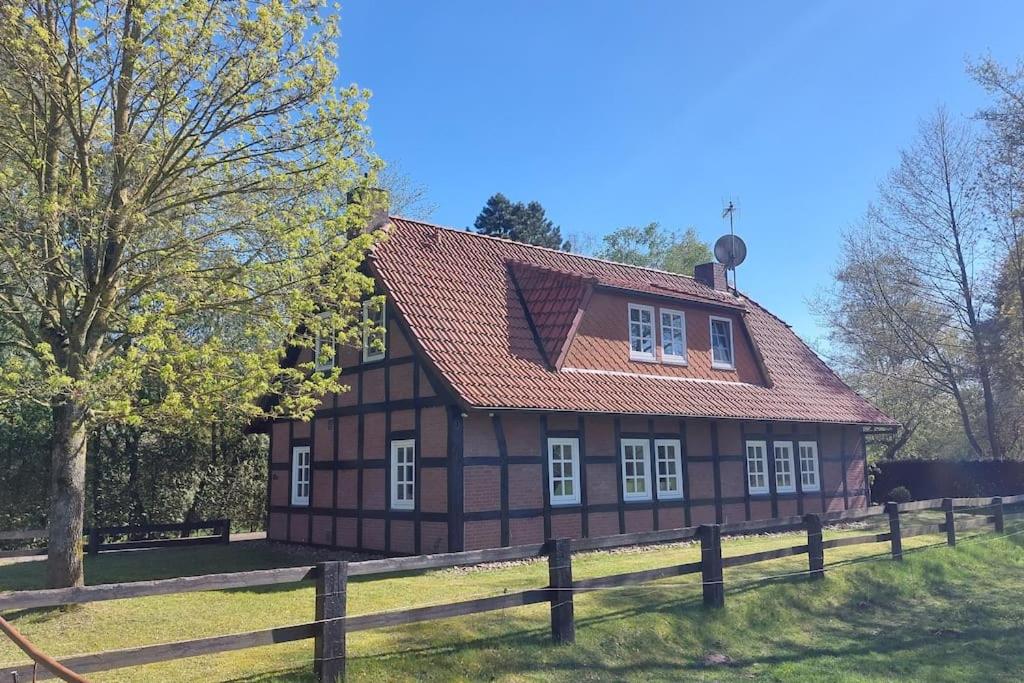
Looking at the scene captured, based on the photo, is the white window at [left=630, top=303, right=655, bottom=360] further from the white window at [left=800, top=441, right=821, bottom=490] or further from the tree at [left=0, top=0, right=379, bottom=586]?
the tree at [left=0, top=0, right=379, bottom=586]

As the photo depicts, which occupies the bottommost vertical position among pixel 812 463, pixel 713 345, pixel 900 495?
pixel 900 495

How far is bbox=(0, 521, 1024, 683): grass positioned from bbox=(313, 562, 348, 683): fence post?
28cm

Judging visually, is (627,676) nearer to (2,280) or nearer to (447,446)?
(447,446)

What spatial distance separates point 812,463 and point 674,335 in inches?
215

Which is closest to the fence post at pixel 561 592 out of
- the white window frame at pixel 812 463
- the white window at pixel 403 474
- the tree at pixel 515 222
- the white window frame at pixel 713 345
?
the white window at pixel 403 474

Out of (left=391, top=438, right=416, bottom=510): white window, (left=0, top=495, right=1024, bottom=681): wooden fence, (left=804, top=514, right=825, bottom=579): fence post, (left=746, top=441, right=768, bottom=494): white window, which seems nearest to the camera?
(left=0, top=495, right=1024, bottom=681): wooden fence

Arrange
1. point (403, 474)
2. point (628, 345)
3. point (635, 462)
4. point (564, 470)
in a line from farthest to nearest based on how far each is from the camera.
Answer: point (628, 345)
point (635, 462)
point (564, 470)
point (403, 474)

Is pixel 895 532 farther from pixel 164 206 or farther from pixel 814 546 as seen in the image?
pixel 164 206

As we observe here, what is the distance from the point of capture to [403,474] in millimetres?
14594

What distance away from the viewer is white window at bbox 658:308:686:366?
18.3 meters

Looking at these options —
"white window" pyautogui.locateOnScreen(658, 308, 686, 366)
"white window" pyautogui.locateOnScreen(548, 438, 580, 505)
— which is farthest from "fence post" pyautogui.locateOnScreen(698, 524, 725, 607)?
"white window" pyautogui.locateOnScreen(658, 308, 686, 366)

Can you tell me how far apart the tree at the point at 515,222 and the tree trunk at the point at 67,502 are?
36899 mm

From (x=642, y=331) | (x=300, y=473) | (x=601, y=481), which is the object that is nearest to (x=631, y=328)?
(x=642, y=331)

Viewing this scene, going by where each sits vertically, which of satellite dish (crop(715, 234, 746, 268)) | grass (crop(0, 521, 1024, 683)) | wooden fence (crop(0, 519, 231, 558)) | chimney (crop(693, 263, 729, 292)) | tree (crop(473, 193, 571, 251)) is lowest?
grass (crop(0, 521, 1024, 683))
